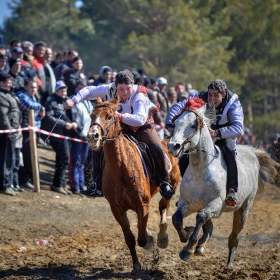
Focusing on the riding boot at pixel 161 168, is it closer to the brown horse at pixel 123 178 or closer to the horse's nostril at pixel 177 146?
the brown horse at pixel 123 178

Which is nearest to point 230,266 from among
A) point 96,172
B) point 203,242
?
point 203,242

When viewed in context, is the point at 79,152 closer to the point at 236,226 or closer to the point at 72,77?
the point at 72,77

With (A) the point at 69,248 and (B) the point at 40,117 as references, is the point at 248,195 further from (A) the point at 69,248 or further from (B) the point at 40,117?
(B) the point at 40,117

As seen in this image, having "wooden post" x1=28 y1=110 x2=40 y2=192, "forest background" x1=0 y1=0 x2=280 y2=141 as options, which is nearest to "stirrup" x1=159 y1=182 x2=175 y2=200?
"wooden post" x1=28 y1=110 x2=40 y2=192

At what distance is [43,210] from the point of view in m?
11.5

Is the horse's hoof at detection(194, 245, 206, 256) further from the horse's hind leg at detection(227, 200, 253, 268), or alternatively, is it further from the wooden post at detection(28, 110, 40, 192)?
the wooden post at detection(28, 110, 40, 192)

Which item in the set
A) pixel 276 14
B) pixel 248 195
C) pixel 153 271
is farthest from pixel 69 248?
pixel 276 14

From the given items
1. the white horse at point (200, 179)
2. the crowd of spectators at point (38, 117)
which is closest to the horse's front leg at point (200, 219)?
the white horse at point (200, 179)

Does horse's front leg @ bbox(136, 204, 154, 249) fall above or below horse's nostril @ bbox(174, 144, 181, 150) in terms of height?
below

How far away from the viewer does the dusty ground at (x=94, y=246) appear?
327 inches

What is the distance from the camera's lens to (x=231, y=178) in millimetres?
8305

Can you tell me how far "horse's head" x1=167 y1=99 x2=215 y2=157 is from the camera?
7.25 metres

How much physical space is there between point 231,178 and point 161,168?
1.14m

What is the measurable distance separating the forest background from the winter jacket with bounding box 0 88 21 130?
18620mm
